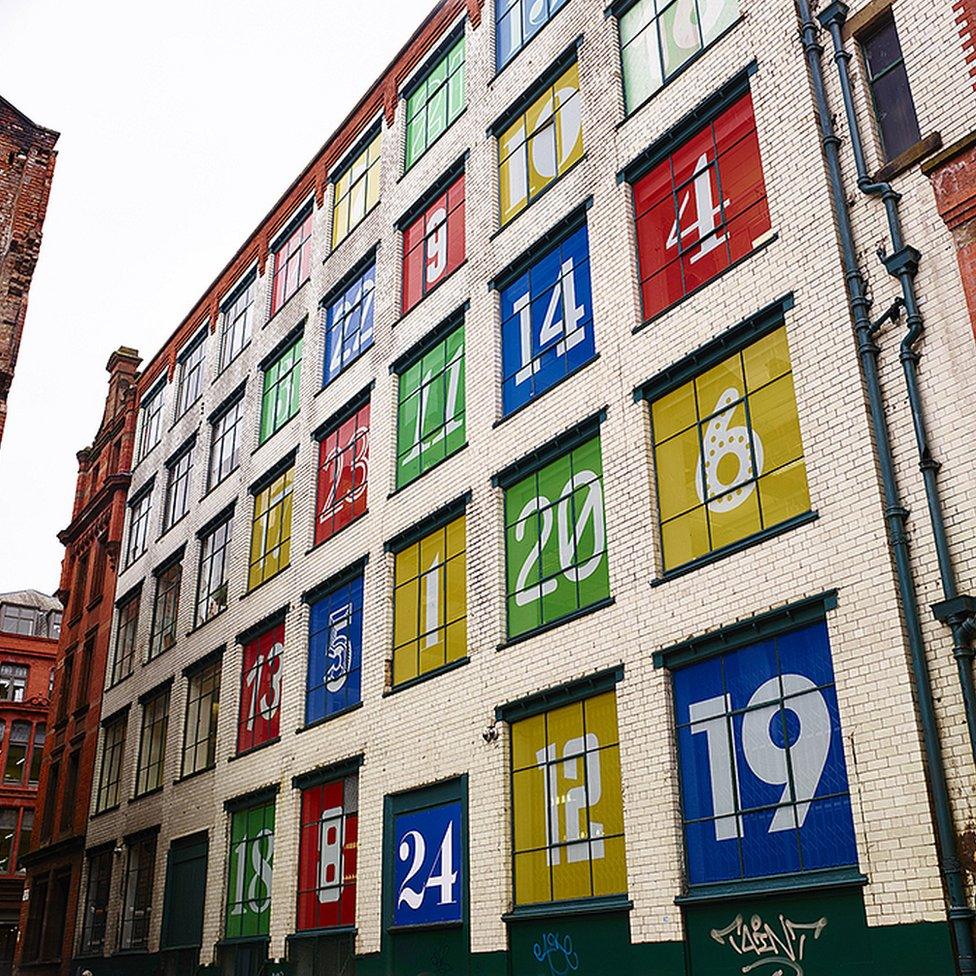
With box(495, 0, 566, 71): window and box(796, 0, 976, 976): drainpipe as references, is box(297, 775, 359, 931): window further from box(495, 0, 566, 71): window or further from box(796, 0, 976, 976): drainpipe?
box(495, 0, 566, 71): window

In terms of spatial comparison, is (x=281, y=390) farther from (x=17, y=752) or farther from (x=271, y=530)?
(x=17, y=752)

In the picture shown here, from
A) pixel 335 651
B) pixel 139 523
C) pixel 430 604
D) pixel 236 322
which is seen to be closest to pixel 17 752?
pixel 139 523

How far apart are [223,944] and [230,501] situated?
394 inches

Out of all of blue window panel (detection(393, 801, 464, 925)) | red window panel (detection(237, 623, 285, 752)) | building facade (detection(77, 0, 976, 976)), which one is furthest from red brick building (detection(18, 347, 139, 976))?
blue window panel (detection(393, 801, 464, 925))

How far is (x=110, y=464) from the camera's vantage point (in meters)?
37.0

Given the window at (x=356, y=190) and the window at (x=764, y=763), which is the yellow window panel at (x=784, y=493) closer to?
the window at (x=764, y=763)

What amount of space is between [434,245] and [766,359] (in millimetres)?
9421

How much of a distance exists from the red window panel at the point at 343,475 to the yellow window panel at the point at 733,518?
29.6 feet

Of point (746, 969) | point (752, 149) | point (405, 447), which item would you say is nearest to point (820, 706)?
point (746, 969)

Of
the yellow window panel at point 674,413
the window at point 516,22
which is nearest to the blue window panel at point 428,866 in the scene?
the yellow window panel at point 674,413

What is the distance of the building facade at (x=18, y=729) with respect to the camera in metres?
50.4

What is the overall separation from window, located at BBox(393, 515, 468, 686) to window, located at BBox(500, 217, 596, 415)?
2.49 metres

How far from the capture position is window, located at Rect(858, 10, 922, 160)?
12281mm

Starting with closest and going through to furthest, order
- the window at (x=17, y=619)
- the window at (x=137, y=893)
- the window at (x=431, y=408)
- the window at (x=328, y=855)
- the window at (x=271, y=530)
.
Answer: the window at (x=328, y=855)
the window at (x=431, y=408)
the window at (x=271, y=530)
the window at (x=137, y=893)
the window at (x=17, y=619)
